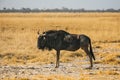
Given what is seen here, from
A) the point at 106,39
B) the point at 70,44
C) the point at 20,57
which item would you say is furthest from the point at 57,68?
the point at 106,39

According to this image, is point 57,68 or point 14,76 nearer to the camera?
point 14,76

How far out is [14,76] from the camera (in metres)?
16.3

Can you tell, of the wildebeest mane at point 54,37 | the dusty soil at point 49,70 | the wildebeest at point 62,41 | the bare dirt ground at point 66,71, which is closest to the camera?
the bare dirt ground at point 66,71

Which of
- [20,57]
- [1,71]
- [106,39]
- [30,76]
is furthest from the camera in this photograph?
[106,39]

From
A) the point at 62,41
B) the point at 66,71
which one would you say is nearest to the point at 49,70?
the point at 66,71

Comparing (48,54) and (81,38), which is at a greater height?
(81,38)

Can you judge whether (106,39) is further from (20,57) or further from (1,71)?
(1,71)

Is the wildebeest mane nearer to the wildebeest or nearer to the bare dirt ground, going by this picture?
the wildebeest

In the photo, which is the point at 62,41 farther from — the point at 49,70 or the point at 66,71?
the point at 66,71

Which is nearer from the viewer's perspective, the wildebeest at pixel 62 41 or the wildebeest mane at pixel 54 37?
the wildebeest at pixel 62 41

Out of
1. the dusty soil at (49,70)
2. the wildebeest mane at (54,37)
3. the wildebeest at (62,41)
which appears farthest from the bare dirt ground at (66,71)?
the wildebeest mane at (54,37)

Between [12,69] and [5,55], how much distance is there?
19.1 feet

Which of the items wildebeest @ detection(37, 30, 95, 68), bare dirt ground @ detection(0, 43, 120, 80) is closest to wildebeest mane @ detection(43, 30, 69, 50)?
wildebeest @ detection(37, 30, 95, 68)

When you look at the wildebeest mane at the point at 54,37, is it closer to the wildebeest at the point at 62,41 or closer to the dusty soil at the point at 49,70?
the wildebeest at the point at 62,41
